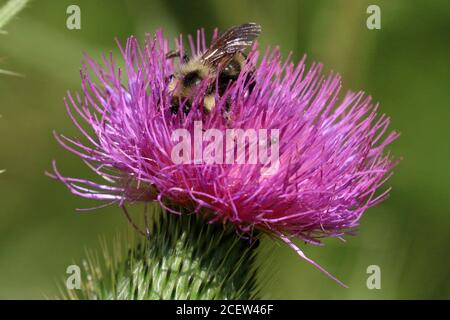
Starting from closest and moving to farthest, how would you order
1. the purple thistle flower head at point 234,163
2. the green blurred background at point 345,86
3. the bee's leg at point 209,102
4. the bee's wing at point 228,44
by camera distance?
the purple thistle flower head at point 234,163 < the bee's leg at point 209,102 < the bee's wing at point 228,44 < the green blurred background at point 345,86

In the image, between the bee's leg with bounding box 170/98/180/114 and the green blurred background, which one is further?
the green blurred background

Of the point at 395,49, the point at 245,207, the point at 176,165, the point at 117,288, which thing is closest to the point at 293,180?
the point at 245,207

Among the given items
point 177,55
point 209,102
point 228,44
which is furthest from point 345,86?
point 209,102

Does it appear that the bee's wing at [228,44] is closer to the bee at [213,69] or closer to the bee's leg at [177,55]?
the bee at [213,69]

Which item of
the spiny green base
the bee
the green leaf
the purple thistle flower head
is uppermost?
the green leaf

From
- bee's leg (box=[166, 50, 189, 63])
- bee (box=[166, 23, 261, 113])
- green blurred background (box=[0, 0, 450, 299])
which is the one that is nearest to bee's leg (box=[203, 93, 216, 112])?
bee (box=[166, 23, 261, 113])

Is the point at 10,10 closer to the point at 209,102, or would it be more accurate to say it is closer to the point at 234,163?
the point at 209,102

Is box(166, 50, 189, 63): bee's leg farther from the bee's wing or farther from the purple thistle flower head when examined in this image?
the bee's wing

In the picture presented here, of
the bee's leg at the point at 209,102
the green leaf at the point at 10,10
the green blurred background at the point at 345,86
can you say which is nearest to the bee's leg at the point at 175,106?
the bee's leg at the point at 209,102
